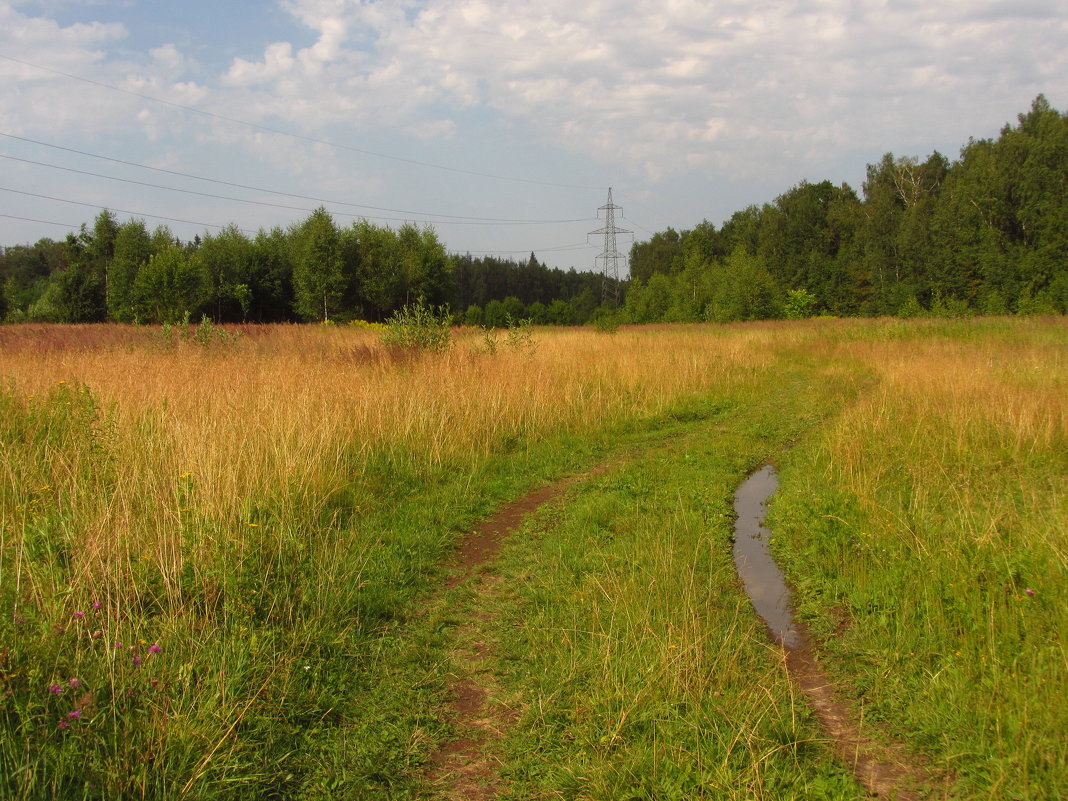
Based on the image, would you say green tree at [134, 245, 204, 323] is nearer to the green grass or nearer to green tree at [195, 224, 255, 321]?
green tree at [195, 224, 255, 321]

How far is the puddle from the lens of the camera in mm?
4555

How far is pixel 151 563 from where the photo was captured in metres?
4.01

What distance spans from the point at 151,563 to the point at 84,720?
4.38ft

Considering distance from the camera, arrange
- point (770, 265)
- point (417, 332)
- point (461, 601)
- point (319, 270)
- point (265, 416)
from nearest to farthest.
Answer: point (461, 601)
point (265, 416)
point (417, 332)
point (319, 270)
point (770, 265)

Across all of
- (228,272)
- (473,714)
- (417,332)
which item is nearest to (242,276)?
(228,272)

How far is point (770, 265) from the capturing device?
65000mm

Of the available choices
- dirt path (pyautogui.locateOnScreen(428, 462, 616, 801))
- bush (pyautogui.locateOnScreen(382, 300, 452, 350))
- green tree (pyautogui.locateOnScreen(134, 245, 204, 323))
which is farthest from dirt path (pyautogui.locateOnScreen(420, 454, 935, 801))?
green tree (pyautogui.locateOnScreen(134, 245, 204, 323))

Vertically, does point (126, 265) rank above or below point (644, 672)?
above

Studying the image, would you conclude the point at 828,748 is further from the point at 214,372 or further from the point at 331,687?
the point at 214,372

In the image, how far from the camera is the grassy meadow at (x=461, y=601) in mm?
2895

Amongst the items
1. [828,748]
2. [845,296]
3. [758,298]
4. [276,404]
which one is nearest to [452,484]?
[276,404]

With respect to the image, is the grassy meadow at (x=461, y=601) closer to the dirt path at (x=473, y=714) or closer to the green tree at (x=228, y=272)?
the dirt path at (x=473, y=714)

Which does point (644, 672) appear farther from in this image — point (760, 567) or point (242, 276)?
point (242, 276)

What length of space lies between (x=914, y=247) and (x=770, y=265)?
15.6 meters
